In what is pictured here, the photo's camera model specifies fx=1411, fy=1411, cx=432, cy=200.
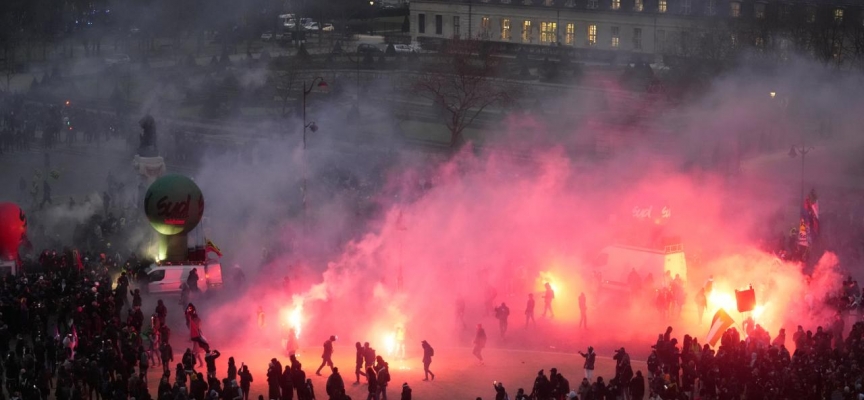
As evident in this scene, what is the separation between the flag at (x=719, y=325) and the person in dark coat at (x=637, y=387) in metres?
3.18

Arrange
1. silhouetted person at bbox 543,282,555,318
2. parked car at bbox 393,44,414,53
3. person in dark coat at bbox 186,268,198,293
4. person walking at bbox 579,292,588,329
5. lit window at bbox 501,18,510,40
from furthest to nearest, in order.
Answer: lit window at bbox 501,18,510,40 → parked car at bbox 393,44,414,53 → person in dark coat at bbox 186,268,198,293 → silhouetted person at bbox 543,282,555,318 → person walking at bbox 579,292,588,329

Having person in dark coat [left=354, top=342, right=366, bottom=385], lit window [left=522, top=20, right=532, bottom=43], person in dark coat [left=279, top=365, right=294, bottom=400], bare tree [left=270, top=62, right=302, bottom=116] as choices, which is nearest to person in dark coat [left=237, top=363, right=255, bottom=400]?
person in dark coat [left=279, top=365, right=294, bottom=400]

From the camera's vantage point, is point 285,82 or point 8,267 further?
point 285,82

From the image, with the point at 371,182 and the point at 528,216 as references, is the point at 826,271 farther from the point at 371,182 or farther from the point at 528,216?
the point at 371,182

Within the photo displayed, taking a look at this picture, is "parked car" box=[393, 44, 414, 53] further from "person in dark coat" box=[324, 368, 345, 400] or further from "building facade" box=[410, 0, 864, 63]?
"person in dark coat" box=[324, 368, 345, 400]

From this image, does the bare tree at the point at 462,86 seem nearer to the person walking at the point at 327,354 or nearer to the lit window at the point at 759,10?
the lit window at the point at 759,10

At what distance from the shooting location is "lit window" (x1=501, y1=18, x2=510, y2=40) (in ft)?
240

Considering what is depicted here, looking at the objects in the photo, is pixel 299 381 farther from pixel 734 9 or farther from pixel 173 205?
pixel 734 9

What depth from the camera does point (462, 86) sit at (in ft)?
169

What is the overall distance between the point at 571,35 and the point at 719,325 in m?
45.6

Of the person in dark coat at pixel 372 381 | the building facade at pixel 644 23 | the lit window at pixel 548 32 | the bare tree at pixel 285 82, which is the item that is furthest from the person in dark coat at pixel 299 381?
the lit window at pixel 548 32

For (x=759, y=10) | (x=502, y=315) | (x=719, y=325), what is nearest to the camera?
(x=719, y=325)

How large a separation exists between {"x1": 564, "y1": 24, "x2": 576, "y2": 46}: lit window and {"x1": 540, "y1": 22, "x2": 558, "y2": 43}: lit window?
0.68 m

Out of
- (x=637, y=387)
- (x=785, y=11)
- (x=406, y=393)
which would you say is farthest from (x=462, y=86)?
(x=406, y=393)
